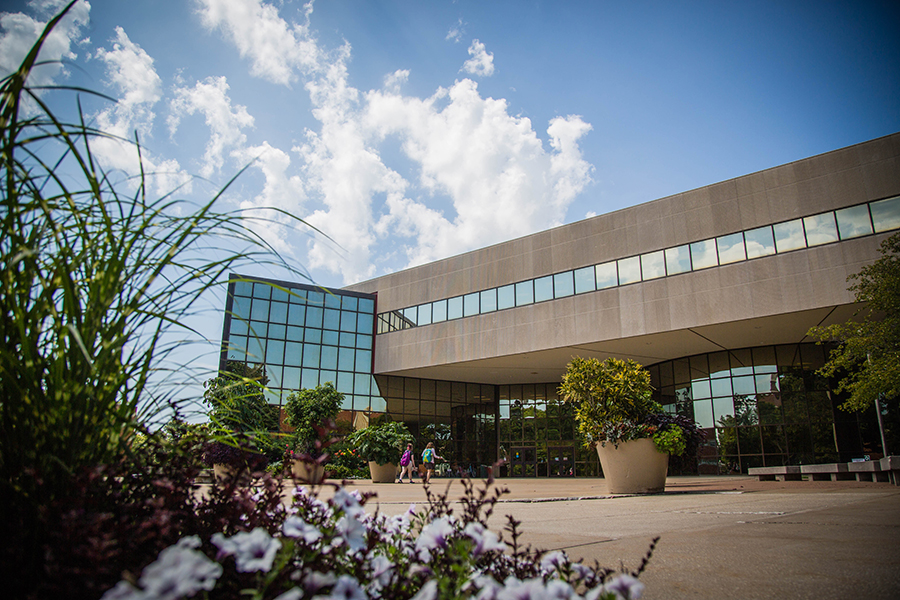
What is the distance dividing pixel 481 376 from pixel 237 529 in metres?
31.8

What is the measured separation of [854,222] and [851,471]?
875cm

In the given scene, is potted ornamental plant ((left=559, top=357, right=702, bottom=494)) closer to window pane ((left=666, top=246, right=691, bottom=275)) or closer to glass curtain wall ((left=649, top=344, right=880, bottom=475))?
window pane ((left=666, top=246, right=691, bottom=275))

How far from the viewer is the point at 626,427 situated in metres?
10.3

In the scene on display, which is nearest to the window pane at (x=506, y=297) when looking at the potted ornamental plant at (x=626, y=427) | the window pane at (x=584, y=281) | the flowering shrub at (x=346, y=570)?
the window pane at (x=584, y=281)

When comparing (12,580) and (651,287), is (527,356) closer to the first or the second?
(651,287)

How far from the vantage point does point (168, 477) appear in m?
1.78

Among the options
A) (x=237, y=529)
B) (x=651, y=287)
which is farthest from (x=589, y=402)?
(x=651, y=287)

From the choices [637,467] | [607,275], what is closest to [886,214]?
[607,275]

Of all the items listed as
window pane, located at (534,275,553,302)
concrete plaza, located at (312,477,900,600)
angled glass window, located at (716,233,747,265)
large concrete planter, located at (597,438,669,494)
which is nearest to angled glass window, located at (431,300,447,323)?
window pane, located at (534,275,553,302)

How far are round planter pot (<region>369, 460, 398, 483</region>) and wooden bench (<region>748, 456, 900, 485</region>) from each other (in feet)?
41.0

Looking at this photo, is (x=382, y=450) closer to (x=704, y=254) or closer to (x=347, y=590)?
(x=704, y=254)

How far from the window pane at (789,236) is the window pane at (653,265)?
404 cm

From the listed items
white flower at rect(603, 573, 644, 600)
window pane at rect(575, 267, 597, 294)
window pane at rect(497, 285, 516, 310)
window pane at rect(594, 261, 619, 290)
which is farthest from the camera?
window pane at rect(497, 285, 516, 310)

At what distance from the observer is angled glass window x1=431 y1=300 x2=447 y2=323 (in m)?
30.2
